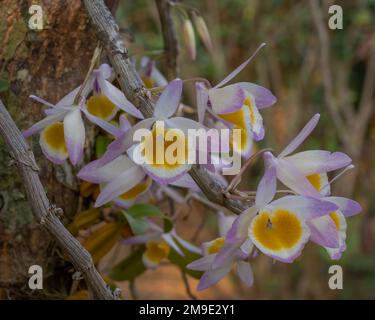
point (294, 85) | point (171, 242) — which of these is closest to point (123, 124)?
point (171, 242)

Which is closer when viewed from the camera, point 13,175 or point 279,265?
point 13,175

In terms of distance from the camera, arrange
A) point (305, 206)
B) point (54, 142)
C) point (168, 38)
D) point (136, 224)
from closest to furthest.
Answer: point (305, 206), point (54, 142), point (136, 224), point (168, 38)

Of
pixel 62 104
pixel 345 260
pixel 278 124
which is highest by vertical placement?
pixel 62 104

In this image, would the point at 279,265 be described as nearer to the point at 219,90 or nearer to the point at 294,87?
the point at 294,87

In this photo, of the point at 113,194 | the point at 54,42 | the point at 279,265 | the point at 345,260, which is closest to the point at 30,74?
the point at 54,42

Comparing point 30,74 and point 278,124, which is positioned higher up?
point 30,74

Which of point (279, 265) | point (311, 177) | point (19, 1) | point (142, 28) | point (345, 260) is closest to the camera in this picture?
point (311, 177)

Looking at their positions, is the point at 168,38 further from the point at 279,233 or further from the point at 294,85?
the point at 294,85

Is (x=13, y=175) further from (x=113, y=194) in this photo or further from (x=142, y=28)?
(x=142, y=28)

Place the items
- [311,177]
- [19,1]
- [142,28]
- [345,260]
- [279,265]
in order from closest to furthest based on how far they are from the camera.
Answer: [311,177] → [19,1] → [279,265] → [345,260] → [142,28]
